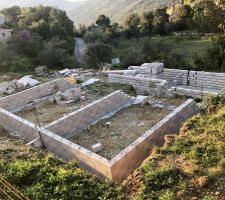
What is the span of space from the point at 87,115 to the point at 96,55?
1385cm

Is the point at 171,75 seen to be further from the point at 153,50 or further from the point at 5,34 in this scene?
the point at 5,34

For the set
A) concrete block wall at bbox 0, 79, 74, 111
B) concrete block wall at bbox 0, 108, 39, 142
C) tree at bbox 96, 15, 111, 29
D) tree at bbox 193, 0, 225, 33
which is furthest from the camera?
tree at bbox 96, 15, 111, 29

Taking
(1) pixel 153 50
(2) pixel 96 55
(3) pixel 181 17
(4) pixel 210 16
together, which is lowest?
(2) pixel 96 55

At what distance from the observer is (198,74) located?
485 inches

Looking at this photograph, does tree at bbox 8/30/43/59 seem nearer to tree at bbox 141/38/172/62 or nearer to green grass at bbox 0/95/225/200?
tree at bbox 141/38/172/62

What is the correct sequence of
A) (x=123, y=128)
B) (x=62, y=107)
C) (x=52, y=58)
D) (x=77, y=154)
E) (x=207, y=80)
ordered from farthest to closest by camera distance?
(x=52, y=58) → (x=207, y=80) → (x=62, y=107) → (x=123, y=128) → (x=77, y=154)

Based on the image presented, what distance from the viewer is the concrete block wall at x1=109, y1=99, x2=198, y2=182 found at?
6602 mm

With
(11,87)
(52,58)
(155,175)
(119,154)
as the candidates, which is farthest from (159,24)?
(155,175)

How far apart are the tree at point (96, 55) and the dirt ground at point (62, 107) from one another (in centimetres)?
885

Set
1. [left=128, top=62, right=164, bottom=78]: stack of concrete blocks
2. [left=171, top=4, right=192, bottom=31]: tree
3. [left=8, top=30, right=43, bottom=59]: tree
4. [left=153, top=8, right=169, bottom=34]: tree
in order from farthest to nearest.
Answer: [left=153, top=8, right=169, bottom=34]: tree < [left=171, top=4, right=192, bottom=31]: tree < [left=8, top=30, right=43, bottom=59]: tree < [left=128, top=62, right=164, bottom=78]: stack of concrete blocks

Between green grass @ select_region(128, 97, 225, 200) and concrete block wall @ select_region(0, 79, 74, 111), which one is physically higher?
concrete block wall @ select_region(0, 79, 74, 111)

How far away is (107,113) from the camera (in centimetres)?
1053

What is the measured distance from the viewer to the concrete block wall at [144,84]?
38.0 ft

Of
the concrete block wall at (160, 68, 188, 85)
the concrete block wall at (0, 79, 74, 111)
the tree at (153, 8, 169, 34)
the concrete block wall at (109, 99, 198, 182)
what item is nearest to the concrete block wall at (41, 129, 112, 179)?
the concrete block wall at (109, 99, 198, 182)
